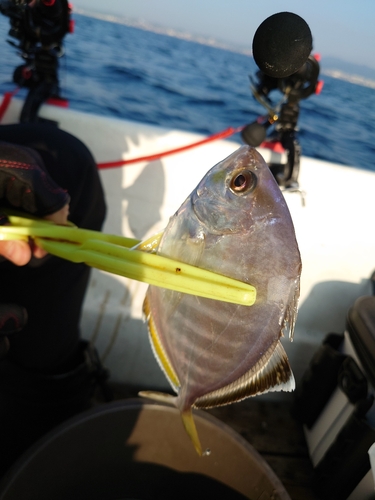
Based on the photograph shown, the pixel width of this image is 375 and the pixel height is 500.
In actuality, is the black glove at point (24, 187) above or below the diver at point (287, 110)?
below

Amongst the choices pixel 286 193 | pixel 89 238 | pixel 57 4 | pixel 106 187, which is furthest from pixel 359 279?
pixel 57 4

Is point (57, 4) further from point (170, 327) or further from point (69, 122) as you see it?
point (170, 327)

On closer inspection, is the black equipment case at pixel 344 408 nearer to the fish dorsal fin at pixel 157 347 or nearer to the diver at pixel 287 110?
the diver at pixel 287 110

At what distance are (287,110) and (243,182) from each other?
49.4 inches

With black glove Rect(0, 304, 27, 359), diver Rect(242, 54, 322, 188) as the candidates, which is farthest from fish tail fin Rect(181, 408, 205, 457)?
diver Rect(242, 54, 322, 188)

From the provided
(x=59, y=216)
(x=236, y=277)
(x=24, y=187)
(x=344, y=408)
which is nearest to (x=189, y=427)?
(x=236, y=277)

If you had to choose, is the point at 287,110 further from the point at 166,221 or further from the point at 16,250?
the point at 16,250

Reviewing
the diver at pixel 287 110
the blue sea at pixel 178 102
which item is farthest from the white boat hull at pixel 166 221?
the blue sea at pixel 178 102

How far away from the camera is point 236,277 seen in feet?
2.79

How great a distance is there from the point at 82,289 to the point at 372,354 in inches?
52.6

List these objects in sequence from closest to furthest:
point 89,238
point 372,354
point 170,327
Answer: point 89,238, point 170,327, point 372,354

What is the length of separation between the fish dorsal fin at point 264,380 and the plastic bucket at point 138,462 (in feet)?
1.69

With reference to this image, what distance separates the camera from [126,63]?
1080 cm

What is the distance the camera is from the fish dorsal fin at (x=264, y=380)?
896 mm
